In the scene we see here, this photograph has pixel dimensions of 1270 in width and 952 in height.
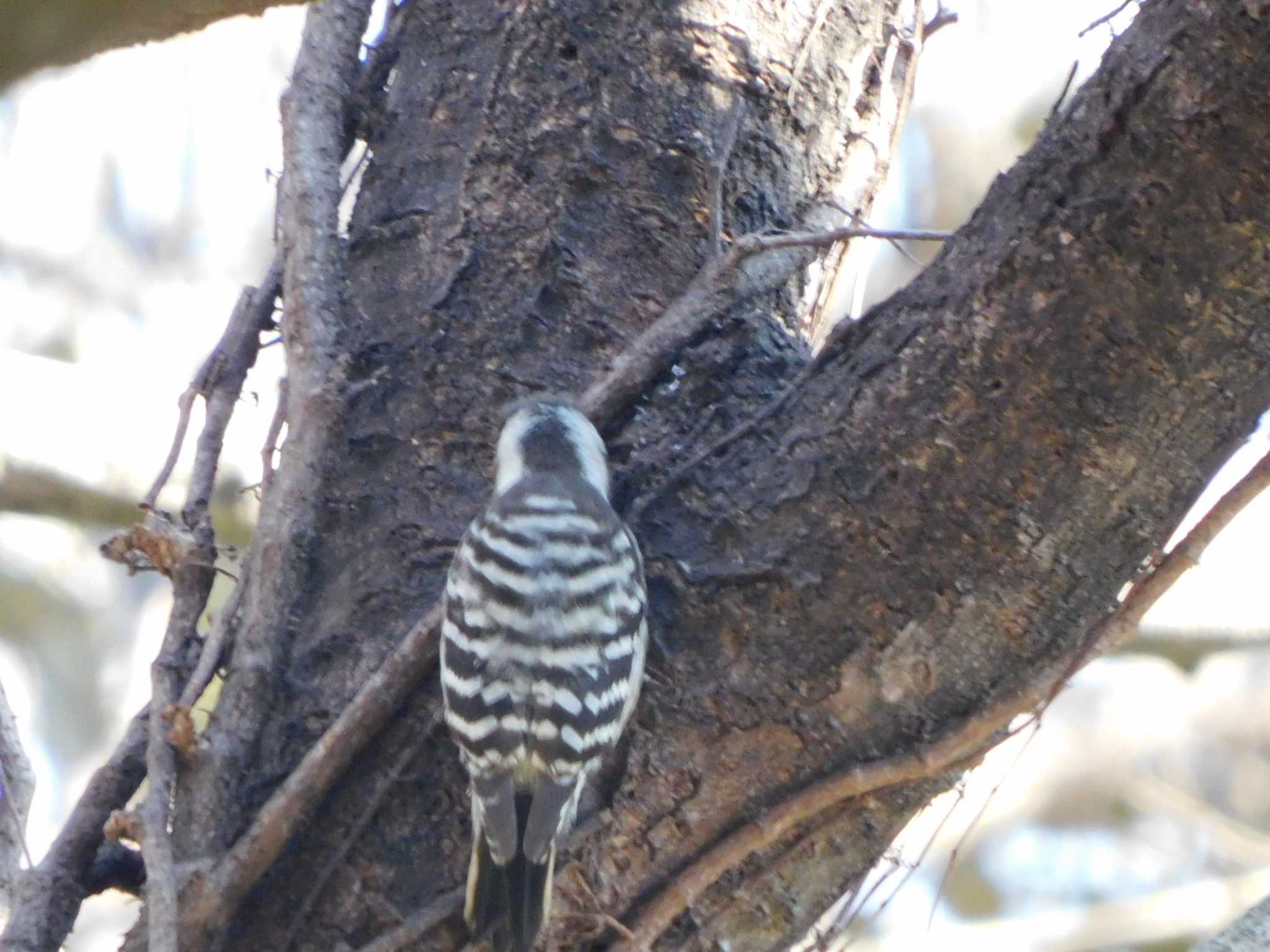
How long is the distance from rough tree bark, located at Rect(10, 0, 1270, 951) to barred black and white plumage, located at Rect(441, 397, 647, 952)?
0.15 feet

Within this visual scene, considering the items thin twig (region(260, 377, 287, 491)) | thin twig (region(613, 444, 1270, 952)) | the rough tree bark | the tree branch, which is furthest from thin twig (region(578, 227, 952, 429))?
the tree branch

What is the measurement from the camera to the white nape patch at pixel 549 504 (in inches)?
67.7

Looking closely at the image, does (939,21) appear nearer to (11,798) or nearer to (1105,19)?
(1105,19)

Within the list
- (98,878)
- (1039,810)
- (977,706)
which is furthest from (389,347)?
(1039,810)

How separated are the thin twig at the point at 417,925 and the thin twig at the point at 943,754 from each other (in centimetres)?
18

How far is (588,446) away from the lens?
1770 mm

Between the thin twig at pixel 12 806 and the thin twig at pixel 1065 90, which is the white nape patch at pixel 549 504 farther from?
the thin twig at pixel 12 806

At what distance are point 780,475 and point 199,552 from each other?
0.78 metres

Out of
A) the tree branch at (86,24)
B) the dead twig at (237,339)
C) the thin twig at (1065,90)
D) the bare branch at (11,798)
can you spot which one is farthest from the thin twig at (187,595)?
the thin twig at (1065,90)

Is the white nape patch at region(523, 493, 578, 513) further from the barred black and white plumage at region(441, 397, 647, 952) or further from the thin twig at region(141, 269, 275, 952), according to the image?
the thin twig at region(141, 269, 275, 952)

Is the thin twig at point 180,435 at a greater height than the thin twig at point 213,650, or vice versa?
the thin twig at point 180,435

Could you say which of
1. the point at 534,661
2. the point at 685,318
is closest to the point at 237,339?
A: the point at 685,318

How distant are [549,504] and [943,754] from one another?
22.9 inches

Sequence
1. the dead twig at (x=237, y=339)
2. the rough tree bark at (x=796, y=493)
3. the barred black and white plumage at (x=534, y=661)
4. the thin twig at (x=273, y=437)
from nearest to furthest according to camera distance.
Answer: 1. the rough tree bark at (x=796, y=493)
2. the barred black and white plumage at (x=534, y=661)
3. the thin twig at (x=273, y=437)
4. the dead twig at (x=237, y=339)
